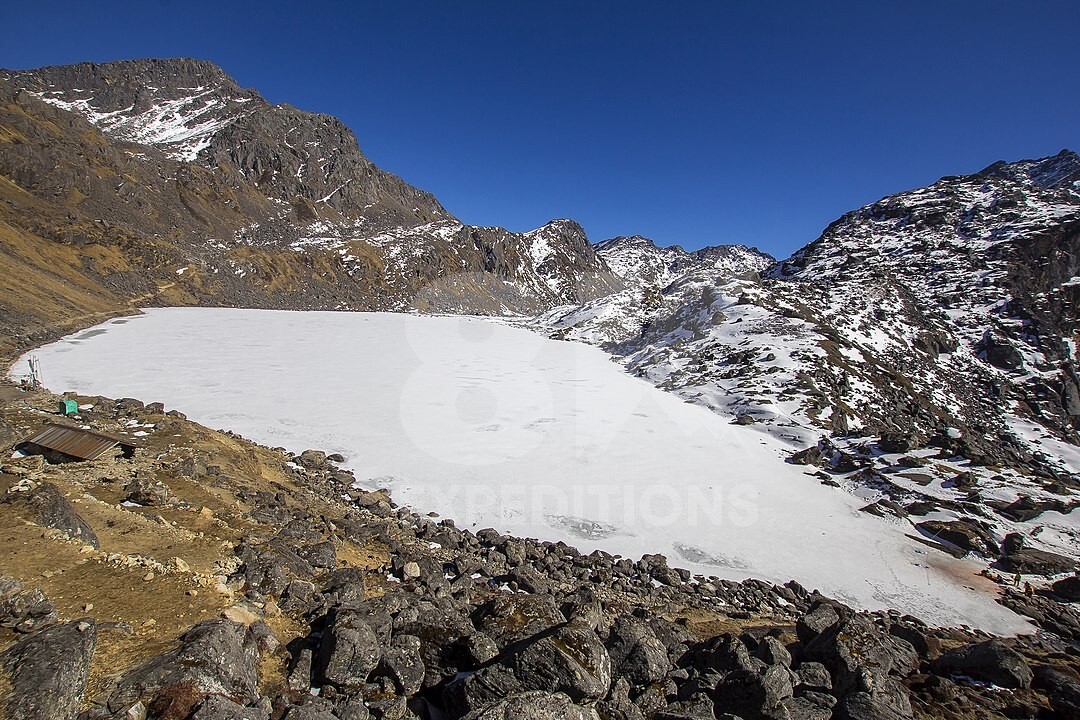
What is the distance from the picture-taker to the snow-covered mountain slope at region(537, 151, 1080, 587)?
66.0 feet

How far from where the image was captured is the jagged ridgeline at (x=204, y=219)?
63031 mm

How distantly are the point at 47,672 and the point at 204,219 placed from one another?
437ft

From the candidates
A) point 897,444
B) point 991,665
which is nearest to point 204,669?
point 991,665

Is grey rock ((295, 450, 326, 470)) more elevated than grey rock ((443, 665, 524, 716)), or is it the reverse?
grey rock ((295, 450, 326, 470))

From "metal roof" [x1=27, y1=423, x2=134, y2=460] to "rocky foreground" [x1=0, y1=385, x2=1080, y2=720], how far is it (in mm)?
327

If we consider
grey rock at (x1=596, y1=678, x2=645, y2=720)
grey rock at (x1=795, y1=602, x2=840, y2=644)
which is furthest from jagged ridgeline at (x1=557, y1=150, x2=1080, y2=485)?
grey rock at (x1=596, y1=678, x2=645, y2=720)

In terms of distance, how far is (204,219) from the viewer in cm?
10694

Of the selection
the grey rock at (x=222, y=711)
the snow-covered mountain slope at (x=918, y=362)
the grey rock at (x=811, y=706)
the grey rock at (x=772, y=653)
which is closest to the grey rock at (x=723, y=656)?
the grey rock at (x=772, y=653)

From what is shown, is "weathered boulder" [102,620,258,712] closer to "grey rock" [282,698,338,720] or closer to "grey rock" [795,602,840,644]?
"grey rock" [282,698,338,720]

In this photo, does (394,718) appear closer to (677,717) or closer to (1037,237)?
(677,717)

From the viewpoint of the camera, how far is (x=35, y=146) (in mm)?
79188

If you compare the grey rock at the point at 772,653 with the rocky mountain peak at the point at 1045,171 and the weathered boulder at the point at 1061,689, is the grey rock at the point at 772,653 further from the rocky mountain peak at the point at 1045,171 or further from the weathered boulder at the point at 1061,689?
the rocky mountain peak at the point at 1045,171

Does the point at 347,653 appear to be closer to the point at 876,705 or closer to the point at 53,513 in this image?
the point at 53,513

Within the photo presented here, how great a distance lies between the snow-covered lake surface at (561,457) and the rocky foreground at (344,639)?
315cm
